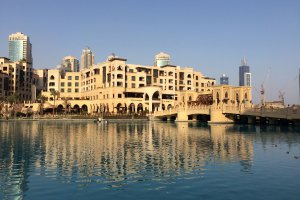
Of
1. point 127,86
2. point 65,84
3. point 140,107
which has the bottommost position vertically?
point 140,107

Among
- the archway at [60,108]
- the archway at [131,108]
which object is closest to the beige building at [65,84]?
the archway at [60,108]

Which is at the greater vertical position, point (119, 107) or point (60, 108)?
point (119, 107)

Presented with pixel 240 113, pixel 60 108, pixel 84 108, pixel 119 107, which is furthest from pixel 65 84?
pixel 240 113

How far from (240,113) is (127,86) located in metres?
81.2

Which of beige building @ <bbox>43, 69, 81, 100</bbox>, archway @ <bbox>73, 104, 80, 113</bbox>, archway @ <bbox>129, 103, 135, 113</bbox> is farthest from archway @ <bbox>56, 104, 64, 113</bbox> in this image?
archway @ <bbox>129, 103, 135, 113</bbox>

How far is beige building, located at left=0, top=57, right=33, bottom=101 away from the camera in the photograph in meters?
181

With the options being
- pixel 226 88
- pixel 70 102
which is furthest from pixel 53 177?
pixel 70 102

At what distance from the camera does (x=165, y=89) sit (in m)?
172

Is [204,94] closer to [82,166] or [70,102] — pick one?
[70,102]

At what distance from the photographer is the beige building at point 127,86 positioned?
486 feet

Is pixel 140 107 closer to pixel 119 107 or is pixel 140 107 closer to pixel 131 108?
pixel 131 108

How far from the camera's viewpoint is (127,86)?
521 feet

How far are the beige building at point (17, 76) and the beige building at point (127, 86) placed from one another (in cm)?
2476

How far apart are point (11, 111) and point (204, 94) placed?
9523 cm
